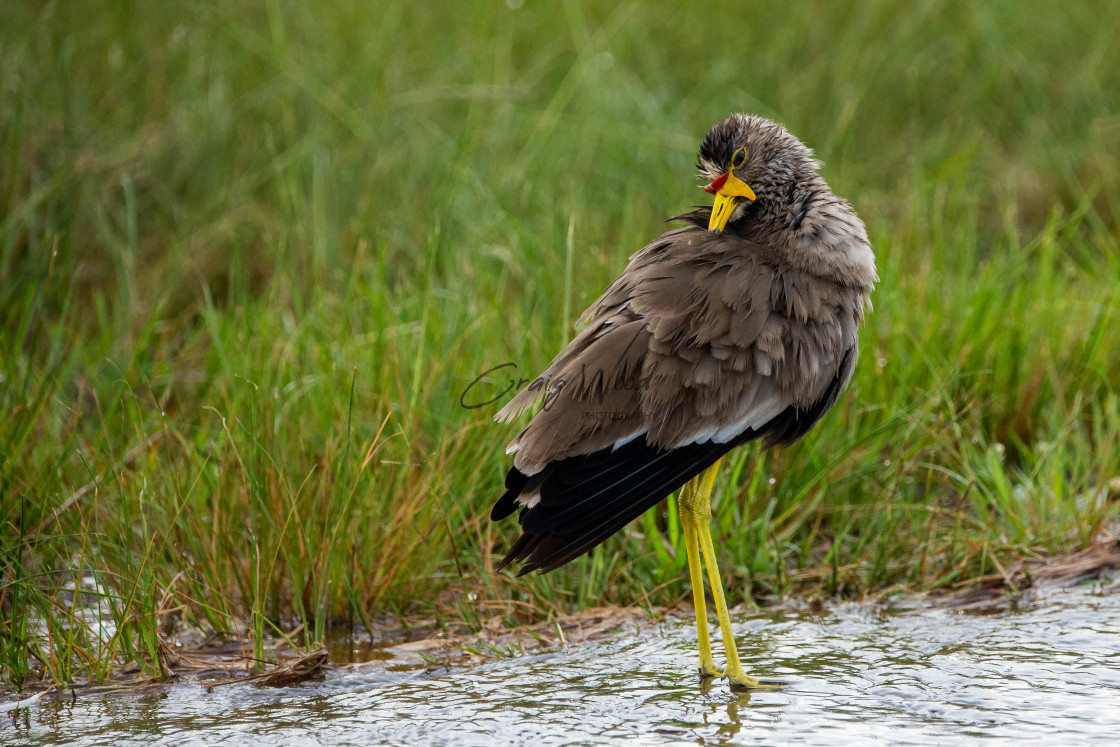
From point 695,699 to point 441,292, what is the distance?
85.3 inches

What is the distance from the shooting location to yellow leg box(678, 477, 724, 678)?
3.33 m

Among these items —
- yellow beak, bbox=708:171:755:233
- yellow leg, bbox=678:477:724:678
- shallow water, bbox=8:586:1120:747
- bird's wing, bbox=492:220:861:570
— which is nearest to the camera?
shallow water, bbox=8:586:1120:747

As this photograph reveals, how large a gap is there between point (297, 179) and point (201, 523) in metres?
2.56

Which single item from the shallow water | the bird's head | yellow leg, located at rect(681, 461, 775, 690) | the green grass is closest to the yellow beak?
the bird's head

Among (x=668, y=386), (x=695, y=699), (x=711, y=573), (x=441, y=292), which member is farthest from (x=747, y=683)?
(x=441, y=292)

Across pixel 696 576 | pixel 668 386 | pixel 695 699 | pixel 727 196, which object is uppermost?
pixel 727 196

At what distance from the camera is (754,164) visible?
3.63 metres

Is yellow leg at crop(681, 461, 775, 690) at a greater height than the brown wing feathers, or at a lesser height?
lesser

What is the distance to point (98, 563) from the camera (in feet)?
12.5

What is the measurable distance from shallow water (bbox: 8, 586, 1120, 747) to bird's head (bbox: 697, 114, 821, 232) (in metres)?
1.25

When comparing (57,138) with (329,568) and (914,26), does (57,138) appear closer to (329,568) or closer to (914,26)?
(329,568)

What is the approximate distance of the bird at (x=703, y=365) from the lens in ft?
10.6

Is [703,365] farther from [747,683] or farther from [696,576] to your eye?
[747,683]

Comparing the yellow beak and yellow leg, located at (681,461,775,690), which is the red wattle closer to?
the yellow beak
